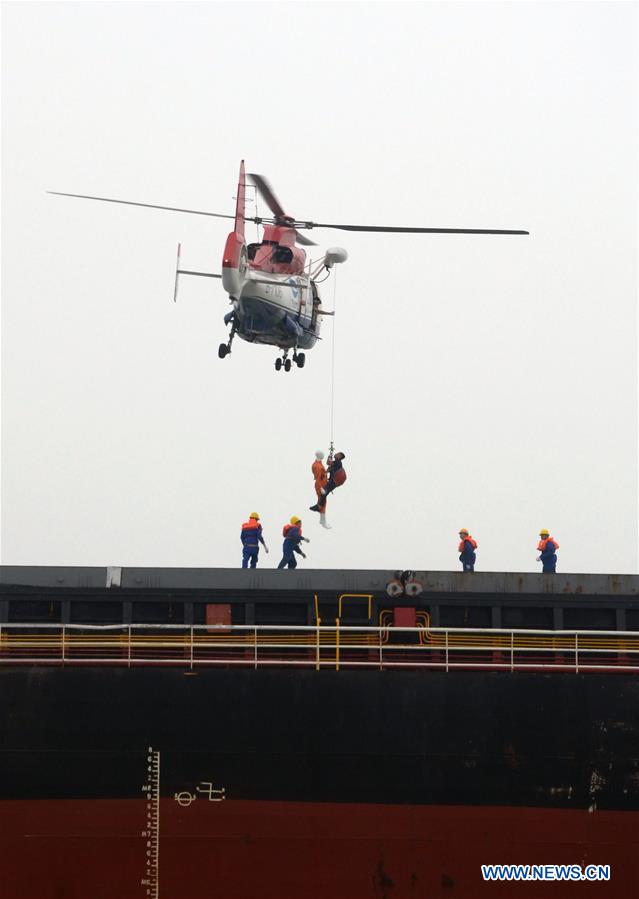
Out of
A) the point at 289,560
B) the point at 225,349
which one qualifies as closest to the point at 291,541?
the point at 289,560

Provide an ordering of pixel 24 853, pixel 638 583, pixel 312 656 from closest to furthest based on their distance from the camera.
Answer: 1. pixel 24 853
2. pixel 312 656
3. pixel 638 583

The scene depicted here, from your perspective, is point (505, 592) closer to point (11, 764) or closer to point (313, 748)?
point (313, 748)

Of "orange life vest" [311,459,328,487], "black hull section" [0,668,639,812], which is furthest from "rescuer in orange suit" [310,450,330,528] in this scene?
"black hull section" [0,668,639,812]

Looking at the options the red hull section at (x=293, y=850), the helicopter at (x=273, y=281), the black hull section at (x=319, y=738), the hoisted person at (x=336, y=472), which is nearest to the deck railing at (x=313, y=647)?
the black hull section at (x=319, y=738)

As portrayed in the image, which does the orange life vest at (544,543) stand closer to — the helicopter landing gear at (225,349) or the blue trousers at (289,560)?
the blue trousers at (289,560)

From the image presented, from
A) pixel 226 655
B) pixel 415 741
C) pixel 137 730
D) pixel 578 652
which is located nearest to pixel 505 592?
pixel 578 652

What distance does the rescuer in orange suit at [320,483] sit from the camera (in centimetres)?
2848

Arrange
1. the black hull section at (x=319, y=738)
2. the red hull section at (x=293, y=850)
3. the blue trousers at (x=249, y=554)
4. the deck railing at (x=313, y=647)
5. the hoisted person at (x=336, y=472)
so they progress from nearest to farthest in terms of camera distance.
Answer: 1. the red hull section at (x=293, y=850)
2. the black hull section at (x=319, y=738)
3. the deck railing at (x=313, y=647)
4. the blue trousers at (x=249, y=554)
5. the hoisted person at (x=336, y=472)

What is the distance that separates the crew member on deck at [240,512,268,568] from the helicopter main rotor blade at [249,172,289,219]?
66.4 ft

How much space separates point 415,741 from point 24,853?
245 inches

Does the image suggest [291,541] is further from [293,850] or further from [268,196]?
[268,196]

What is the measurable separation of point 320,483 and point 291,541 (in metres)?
3.77

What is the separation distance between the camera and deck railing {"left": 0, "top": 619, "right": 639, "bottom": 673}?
2067cm

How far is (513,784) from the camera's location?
67.9 ft
